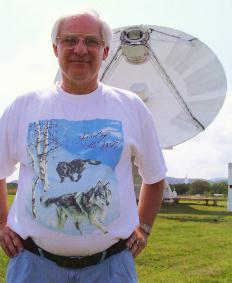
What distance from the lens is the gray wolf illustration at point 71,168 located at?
8.33 feet

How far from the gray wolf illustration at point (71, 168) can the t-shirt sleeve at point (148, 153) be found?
399mm

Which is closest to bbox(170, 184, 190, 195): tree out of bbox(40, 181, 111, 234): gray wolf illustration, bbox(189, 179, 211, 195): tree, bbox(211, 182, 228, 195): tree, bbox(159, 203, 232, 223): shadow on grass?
bbox(189, 179, 211, 195): tree

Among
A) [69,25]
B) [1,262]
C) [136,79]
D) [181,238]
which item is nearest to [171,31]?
[136,79]

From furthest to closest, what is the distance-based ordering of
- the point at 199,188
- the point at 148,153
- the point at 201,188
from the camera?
the point at 201,188 → the point at 199,188 → the point at 148,153

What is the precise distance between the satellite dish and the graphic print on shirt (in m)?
16.5

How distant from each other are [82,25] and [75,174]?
0.80 metres

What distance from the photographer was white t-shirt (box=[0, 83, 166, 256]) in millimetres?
2527

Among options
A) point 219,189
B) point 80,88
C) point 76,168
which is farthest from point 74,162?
point 219,189

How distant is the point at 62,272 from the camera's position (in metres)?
2.60

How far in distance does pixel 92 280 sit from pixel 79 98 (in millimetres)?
940

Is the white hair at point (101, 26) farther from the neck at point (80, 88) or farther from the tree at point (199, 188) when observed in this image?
the tree at point (199, 188)

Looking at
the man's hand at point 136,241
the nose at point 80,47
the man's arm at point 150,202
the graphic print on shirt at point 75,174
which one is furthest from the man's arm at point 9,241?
the nose at point 80,47

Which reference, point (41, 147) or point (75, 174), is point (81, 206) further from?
point (41, 147)

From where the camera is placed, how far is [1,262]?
758cm
